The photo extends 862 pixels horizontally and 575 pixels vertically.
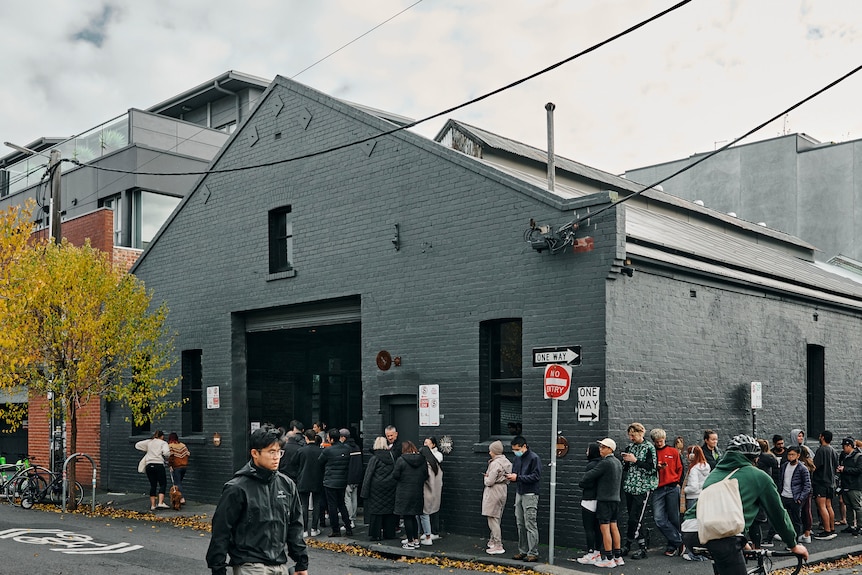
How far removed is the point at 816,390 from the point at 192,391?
527 inches

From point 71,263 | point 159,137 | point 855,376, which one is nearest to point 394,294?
point 71,263

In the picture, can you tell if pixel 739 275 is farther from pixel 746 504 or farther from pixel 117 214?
pixel 117 214

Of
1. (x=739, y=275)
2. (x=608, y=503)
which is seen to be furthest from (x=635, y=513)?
(x=739, y=275)

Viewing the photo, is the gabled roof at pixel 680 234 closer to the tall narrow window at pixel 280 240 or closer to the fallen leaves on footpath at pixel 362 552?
the tall narrow window at pixel 280 240

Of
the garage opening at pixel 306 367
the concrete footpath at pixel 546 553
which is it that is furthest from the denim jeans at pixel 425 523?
the garage opening at pixel 306 367

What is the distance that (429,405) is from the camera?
51.1 feet

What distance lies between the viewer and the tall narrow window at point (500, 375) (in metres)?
14.9

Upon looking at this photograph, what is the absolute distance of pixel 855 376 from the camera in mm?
20094

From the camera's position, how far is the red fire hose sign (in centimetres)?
1255

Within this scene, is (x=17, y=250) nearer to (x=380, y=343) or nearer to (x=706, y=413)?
(x=380, y=343)

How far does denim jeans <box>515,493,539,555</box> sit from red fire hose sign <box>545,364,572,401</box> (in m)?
1.54

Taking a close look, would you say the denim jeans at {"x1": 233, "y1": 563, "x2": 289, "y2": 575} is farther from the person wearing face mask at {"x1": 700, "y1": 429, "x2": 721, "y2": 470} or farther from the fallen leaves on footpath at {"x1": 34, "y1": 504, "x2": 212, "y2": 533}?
the fallen leaves on footpath at {"x1": 34, "y1": 504, "x2": 212, "y2": 533}

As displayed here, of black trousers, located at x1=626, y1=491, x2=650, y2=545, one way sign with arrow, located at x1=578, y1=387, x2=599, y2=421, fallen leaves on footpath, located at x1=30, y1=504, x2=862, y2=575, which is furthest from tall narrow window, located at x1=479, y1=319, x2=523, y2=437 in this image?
fallen leaves on footpath, located at x1=30, y1=504, x2=862, y2=575

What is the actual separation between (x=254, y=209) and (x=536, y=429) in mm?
8310
